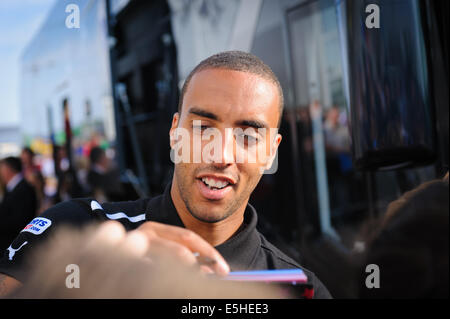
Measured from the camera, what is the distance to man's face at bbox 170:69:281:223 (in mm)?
924

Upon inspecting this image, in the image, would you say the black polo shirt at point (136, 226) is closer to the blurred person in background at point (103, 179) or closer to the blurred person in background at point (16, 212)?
the blurred person in background at point (16, 212)

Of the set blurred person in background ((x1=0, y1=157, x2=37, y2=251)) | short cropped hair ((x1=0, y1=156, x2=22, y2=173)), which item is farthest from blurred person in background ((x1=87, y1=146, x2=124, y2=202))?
short cropped hair ((x1=0, y1=156, x2=22, y2=173))

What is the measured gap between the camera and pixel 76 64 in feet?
5.32

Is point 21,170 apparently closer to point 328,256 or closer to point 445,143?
point 328,256

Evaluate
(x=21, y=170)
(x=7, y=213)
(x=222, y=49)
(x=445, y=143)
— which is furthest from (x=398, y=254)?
(x=21, y=170)

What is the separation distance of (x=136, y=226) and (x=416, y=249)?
2.18ft

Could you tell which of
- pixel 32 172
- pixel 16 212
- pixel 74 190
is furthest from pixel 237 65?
pixel 32 172

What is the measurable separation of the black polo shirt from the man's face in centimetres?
9

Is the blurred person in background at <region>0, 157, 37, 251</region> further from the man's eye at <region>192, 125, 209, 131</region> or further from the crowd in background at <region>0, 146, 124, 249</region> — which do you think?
the man's eye at <region>192, 125, 209, 131</region>

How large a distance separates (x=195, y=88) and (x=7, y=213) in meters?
1.23

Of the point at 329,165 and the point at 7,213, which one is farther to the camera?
the point at 329,165

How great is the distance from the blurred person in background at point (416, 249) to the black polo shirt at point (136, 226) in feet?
0.60

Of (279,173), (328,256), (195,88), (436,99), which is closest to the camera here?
(195,88)

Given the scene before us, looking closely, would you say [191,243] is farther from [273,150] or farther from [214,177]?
[273,150]
